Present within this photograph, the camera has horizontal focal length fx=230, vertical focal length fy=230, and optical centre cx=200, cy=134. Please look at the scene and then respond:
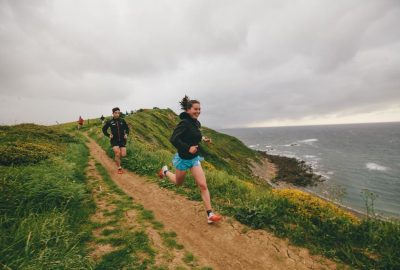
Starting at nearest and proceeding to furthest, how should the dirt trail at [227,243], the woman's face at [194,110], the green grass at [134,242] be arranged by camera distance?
the green grass at [134,242]
the dirt trail at [227,243]
the woman's face at [194,110]

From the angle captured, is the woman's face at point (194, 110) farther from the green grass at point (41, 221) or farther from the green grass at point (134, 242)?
the green grass at point (41, 221)

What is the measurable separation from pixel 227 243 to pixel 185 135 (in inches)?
113

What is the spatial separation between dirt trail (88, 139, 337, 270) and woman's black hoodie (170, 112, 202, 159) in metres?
1.93

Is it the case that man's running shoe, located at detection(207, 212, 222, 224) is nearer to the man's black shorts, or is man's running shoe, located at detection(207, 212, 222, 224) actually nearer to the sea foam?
the man's black shorts

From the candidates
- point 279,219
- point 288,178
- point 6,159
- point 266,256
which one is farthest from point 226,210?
point 288,178

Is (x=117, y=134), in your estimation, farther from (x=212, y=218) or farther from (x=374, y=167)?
(x=374, y=167)

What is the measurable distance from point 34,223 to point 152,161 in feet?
25.4

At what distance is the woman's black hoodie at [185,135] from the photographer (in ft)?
19.7

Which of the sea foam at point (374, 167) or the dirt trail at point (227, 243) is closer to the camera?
the dirt trail at point (227, 243)

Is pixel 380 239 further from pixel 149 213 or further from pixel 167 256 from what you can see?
pixel 149 213

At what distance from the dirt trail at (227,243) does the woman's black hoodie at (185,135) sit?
6.32ft

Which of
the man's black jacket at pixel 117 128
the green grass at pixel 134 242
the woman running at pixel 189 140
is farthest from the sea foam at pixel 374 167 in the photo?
the green grass at pixel 134 242

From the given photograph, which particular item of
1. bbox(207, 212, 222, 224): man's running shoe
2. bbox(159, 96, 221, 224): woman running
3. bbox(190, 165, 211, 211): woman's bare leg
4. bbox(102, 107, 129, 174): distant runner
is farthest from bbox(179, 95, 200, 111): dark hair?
bbox(102, 107, 129, 174): distant runner

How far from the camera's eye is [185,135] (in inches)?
242
